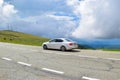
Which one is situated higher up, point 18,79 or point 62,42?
point 62,42

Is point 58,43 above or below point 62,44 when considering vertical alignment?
above

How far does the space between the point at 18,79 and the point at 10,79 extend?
0.34 metres

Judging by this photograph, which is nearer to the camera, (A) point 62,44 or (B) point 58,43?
(A) point 62,44

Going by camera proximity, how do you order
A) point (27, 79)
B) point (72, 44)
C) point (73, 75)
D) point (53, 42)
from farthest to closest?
point (53, 42) → point (72, 44) → point (73, 75) → point (27, 79)

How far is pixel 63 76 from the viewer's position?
11.0 metres

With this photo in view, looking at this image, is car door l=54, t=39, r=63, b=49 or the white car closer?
the white car

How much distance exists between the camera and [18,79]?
34.5 ft

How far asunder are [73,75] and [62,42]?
734 inches

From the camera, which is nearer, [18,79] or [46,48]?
[18,79]

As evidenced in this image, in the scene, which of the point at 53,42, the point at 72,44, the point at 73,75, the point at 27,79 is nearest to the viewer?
the point at 27,79

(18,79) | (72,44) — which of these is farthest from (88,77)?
(72,44)

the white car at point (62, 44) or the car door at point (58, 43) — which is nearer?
the white car at point (62, 44)

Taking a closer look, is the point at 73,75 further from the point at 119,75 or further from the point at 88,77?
Answer: the point at 119,75

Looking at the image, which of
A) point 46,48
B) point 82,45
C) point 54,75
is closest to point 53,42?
point 46,48
